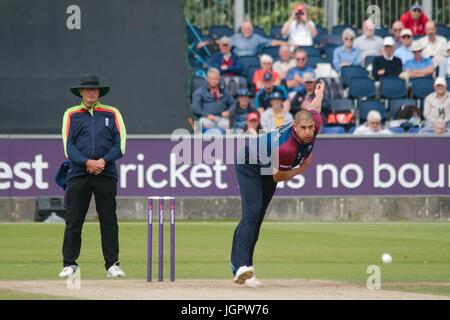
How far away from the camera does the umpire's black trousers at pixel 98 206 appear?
14.2 meters

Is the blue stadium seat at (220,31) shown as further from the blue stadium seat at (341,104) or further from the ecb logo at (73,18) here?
the ecb logo at (73,18)

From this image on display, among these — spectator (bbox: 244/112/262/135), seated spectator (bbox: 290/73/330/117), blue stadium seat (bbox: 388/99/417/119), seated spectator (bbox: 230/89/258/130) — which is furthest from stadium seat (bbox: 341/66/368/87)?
spectator (bbox: 244/112/262/135)

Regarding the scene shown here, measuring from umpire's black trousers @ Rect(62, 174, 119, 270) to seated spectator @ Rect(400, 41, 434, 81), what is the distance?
1303cm

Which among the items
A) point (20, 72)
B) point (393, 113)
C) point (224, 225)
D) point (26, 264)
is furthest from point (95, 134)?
point (393, 113)

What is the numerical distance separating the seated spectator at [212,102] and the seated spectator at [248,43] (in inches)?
112

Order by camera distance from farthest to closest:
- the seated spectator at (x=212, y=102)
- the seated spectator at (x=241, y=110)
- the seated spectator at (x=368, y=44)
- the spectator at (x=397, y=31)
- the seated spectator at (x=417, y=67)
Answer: the spectator at (x=397, y=31), the seated spectator at (x=368, y=44), the seated spectator at (x=417, y=67), the seated spectator at (x=241, y=110), the seated spectator at (x=212, y=102)

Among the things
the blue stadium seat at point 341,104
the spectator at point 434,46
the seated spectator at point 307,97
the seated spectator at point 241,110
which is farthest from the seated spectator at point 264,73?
the spectator at point 434,46

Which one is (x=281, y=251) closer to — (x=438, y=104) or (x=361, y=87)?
(x=438, y=104)

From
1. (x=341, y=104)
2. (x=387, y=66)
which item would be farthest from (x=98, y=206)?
(x=387, y=66)

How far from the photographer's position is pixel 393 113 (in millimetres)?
25297

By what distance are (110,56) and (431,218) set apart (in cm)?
662

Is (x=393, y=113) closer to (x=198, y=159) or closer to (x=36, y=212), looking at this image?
(x=198, y=159)

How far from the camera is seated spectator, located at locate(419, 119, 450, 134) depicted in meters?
Answer: 23.8

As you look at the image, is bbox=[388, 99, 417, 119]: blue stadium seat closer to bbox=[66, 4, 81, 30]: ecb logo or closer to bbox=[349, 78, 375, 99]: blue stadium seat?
bbox=[349, 78, 375, 99]: blue stadium seat
